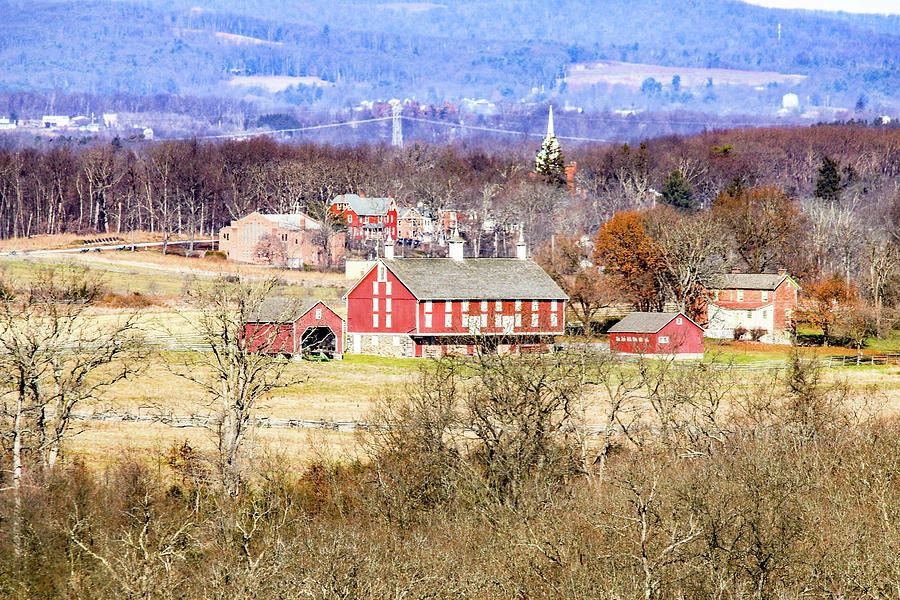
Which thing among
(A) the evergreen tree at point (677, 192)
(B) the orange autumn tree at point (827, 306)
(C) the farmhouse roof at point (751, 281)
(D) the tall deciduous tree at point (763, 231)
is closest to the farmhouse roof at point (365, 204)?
(A) the evergreen tree at point (677, 192)

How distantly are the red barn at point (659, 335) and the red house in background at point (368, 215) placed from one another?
5671cm

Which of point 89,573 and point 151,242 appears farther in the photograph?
point 151,242

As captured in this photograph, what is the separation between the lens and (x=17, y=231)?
432 feet

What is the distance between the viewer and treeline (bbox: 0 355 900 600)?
1021 inches

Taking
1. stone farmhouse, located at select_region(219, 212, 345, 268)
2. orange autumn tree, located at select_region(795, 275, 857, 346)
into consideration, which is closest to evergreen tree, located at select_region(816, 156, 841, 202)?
stone farmhouse, located at select_region(219, 212, 345, 268)

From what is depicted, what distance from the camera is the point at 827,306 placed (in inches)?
2869

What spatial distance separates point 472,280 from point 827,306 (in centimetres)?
2069

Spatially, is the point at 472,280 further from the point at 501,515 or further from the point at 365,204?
the point at 365,204

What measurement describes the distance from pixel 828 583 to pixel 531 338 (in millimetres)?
36654

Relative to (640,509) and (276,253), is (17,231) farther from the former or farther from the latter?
(640,509)

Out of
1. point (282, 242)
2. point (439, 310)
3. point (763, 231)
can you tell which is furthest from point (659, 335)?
point (282, 242)

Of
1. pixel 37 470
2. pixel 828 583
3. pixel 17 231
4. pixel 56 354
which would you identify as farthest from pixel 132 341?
pixel 17 231

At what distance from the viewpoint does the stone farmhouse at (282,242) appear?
106m

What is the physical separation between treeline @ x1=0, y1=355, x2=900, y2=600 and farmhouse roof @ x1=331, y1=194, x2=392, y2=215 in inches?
3255
